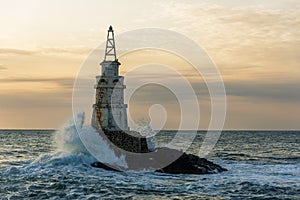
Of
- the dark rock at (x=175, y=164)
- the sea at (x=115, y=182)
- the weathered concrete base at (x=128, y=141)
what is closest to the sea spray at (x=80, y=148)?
the sea at (x=115, y=182)

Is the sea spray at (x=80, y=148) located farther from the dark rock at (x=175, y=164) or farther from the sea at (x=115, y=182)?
the dark rock at (x=175, y=164)

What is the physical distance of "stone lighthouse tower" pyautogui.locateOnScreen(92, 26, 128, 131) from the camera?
3906 cm

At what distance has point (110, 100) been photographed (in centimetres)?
3906

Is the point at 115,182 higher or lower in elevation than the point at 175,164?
lower

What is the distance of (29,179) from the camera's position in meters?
29.5

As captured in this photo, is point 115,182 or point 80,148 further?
point 80,148

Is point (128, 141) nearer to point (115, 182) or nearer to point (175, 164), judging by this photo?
point (175, 164)

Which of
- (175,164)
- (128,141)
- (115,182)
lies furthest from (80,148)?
(115,182)

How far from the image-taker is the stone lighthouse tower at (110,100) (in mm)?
39062

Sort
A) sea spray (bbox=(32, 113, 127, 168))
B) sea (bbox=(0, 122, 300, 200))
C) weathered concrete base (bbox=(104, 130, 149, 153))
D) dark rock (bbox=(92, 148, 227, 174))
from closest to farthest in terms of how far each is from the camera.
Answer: sea (bbox=(0, 122, 300, 200)) → dark rock (bbox=(92, 148, 227, 174)) → sea spray (bbox=(32, 113, 127, 168)) → weathered concrete base (bbox=(104, 130, 149, 153))

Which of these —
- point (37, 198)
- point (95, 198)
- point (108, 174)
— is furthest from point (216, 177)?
point (37, 198)

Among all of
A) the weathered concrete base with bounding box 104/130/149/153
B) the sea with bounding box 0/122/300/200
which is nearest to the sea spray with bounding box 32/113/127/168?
the sea with bounding box 0/122/300/200

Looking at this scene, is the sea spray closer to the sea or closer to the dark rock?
the sea

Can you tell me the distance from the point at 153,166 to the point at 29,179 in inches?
391
